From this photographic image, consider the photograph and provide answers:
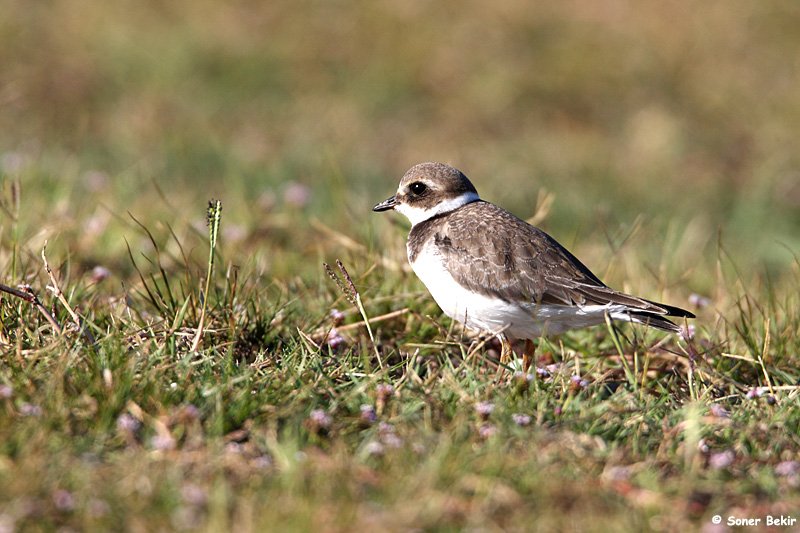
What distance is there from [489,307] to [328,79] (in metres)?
8.82

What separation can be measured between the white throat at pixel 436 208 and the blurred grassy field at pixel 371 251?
32 centimetres

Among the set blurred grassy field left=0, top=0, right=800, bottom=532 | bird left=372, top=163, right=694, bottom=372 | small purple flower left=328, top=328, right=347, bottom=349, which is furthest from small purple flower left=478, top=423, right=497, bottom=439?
small purple flower left=328, top=328, right=347, bottom=349

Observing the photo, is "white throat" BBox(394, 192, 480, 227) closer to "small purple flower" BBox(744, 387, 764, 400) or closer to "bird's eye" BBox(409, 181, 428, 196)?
"bird's eye" BBox(409, 181, 428, 196)

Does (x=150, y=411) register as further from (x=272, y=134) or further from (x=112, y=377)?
(x=272, y=134)

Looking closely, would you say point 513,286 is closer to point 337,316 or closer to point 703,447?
Result: point 337,316

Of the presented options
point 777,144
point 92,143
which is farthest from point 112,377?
point 777,144

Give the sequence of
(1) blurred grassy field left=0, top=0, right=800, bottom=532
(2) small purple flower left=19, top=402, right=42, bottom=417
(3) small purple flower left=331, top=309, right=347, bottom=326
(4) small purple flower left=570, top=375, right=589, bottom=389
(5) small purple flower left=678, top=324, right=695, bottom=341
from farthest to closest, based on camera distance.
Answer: (3) small purple flower left=331, top=309, right=347, bottom=326
(5) small purple flower left=678, top=324, right=695, bottom=341
(4) small purple flower left=570, top=375, right=589, bottom=389
(2) small purple flower left=19, top=402, right=42, bottom=417
(1) blurred grassy field left=0, top=0, right=800, bottom=532

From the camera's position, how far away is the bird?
183 inches

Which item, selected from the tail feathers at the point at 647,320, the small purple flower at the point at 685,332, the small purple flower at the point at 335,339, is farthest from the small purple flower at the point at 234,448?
the small purple flower at the point at 685,332

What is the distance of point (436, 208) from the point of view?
5570mm

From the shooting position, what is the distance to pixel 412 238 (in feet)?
17.6

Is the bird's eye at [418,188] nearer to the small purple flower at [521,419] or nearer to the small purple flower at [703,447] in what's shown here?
the small purple flower at [521,419]

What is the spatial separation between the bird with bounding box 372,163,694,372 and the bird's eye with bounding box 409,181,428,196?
0.55 meters

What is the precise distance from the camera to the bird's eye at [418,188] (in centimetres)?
562
